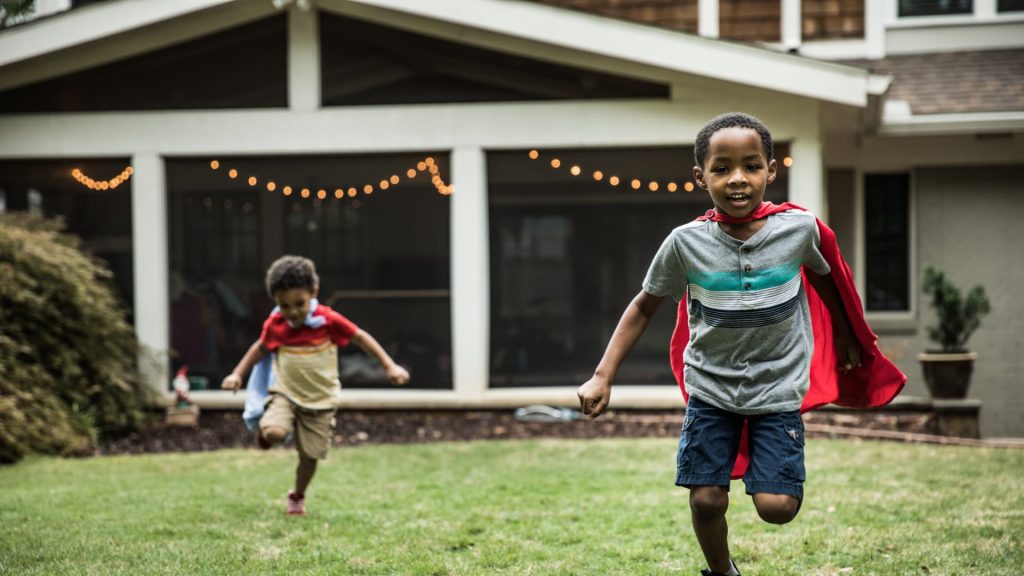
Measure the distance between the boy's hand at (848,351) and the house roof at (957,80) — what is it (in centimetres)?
652

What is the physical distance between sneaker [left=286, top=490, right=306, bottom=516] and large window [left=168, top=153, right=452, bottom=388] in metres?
4.60

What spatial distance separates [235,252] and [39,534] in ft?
18.3

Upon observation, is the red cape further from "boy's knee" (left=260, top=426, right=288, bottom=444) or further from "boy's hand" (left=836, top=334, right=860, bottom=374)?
"boy's knee" (left=260, top=426, right=288, bottom=444)

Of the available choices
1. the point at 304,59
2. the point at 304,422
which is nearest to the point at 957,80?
the point at 304,59

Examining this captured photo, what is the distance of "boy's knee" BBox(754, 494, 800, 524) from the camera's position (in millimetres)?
3369

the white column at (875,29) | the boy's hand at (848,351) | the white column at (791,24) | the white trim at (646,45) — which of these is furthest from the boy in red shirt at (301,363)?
the white column at (875,29)

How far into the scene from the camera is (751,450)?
11.6 feet

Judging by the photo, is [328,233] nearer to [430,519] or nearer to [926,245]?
[430,519]

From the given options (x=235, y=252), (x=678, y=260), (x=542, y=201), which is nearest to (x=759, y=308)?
(x=678, y=260)

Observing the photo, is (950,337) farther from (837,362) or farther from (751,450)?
(751,450)

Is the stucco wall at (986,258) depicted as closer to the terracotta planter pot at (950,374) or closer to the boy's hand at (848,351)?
the terracotta planter pot at (950,374)

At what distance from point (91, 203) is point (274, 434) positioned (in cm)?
610

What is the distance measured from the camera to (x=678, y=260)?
11.8 ft

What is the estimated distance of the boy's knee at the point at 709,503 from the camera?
345cm
